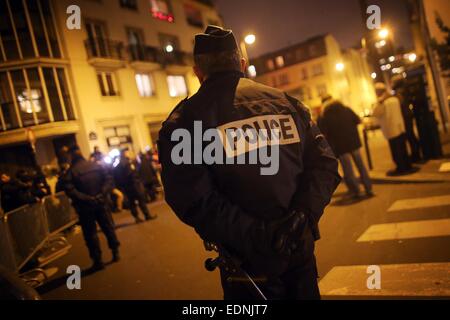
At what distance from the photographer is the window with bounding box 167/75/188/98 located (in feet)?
87.3

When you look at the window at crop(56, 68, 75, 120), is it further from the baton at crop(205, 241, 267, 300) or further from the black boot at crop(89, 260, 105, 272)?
the baton at crop(205, 241, 267, 300)

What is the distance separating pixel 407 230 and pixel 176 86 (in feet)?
78.7

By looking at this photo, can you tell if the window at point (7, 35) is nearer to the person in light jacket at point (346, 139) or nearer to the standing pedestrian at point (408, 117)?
the person in light jacket at point (346, 139)

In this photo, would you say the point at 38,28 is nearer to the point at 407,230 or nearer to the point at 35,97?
the point at 35,97

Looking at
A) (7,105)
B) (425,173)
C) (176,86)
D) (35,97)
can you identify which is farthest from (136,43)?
(425,173)

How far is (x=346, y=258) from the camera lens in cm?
438

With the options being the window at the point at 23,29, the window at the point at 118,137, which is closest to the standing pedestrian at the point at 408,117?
the window at the point at 118,137

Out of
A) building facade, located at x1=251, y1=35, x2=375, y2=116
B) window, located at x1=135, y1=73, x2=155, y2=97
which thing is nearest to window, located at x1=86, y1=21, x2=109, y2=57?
window, located at x1=135, y1=73, x2=155, y2=97

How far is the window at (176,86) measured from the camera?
2661 cm

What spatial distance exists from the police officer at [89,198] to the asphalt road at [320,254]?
474 mm

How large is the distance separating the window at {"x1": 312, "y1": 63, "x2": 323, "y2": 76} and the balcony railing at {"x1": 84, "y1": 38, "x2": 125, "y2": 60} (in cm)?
3595
